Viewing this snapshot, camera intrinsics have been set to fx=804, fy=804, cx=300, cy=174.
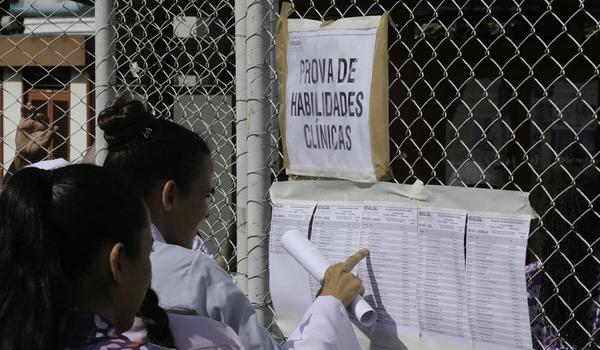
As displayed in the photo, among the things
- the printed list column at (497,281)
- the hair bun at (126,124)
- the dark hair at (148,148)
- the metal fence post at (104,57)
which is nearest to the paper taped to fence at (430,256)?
the printed list column at (497,281)

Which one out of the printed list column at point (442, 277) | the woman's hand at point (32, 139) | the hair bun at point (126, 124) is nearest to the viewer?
the printed list column at point (442, 277)

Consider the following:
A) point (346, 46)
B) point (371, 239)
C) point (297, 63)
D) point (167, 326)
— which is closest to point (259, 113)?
point (297, 63)

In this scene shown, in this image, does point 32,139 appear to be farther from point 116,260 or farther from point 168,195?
point 116,260

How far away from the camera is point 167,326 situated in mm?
1460

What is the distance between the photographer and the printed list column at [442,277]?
186 centimetres

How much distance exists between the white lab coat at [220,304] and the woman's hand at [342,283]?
5 centimetres

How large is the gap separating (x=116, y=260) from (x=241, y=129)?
3.62 feet

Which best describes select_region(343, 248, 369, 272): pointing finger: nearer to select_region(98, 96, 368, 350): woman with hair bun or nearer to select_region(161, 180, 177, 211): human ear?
select_region(98, 96, 368, 350): woman with hair bun

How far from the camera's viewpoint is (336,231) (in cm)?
208

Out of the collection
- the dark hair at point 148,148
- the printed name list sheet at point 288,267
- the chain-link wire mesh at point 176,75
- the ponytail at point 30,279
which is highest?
the chain-link wire mesh at point 176,75

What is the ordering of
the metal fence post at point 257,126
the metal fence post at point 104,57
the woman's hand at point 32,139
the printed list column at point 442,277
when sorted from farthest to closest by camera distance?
1. the woman's hand at point 32,139
2. the metal fence post at point 104,57
3. the metal fence post at point 257,126
4. the printed list column at point 442,277

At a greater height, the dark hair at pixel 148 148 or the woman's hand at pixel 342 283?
the dark hair at pixel 148 148

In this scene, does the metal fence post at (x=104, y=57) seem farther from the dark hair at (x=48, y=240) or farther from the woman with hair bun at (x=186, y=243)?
the dark hair at (x=48, y=240)

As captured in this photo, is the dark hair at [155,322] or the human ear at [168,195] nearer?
the dark hair at [155,322]
